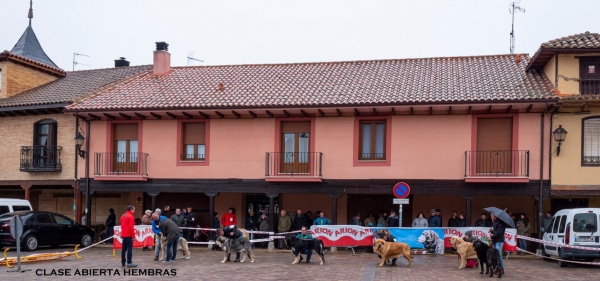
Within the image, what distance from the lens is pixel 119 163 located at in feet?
87.2

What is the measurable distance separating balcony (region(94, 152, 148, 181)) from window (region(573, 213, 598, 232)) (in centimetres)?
Result: 1516

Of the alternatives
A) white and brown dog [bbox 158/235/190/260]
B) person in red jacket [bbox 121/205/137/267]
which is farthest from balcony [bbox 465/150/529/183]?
person in red jacket [bbox 121/205/137/267]

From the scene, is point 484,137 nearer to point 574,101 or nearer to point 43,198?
point 574,101

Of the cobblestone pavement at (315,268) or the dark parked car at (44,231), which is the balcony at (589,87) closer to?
the cobblestone pavement at (315,268)

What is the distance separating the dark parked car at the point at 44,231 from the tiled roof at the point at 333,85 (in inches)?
179

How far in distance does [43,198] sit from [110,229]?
6.13 metres

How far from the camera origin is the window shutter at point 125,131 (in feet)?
87.2

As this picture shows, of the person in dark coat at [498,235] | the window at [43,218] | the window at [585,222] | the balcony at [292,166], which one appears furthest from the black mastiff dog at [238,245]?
the window at [585,222]

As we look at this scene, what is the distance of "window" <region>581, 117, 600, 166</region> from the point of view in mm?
22344

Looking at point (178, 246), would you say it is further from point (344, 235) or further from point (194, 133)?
point (194, 133)

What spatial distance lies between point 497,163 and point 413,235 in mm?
4277

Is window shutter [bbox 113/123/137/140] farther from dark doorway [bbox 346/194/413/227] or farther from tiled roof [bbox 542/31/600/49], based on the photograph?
tiled roof [bbox 542/31/600/49]

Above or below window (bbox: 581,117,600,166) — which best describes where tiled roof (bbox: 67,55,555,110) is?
above

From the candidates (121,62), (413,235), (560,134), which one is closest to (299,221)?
(413,235)
